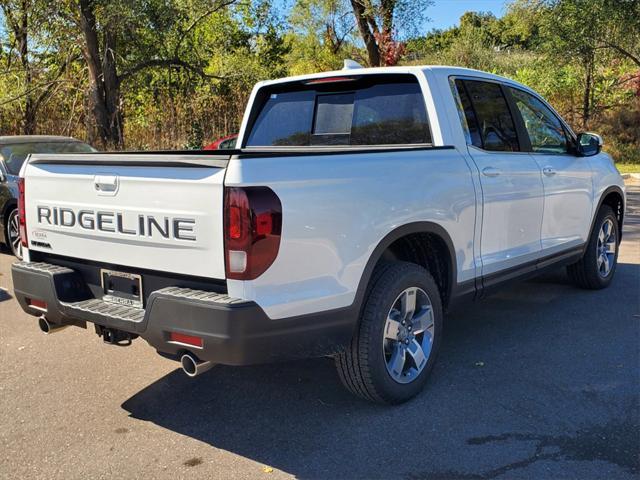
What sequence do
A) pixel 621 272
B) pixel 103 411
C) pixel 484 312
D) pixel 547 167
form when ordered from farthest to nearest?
pixel 621 272, pixel 484 312, pixel 547 167, pixel 103 411

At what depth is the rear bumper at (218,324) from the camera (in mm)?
2973

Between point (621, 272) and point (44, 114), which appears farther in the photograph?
point (44, 114)

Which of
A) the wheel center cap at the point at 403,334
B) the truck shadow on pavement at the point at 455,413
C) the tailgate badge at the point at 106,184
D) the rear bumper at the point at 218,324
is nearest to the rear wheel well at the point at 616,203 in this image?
the truck shadow on pavement at the point at 455,413

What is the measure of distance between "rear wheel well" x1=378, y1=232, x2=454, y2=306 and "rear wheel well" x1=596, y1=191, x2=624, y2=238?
9.48ft

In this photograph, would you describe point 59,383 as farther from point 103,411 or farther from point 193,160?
point 193,160

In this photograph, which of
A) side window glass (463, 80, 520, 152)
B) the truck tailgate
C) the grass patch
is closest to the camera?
the truck tailgate

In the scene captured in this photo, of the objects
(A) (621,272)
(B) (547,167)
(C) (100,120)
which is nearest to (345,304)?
(B) (547,167)

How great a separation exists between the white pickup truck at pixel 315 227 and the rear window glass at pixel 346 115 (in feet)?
0.04

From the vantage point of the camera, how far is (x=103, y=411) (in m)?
3.84

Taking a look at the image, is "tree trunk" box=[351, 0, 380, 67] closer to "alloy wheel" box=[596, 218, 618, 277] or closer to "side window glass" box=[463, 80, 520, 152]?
"alloy wheel" box=[596, 218, 618, 277]

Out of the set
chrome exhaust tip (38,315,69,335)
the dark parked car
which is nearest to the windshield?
the dark parked car

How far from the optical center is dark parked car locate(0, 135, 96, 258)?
27.7 feet

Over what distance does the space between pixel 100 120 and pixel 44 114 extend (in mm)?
2869

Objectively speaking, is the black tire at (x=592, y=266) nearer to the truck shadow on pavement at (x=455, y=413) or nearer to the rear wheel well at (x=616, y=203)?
the rear wheel well at (x=616, y=203)
